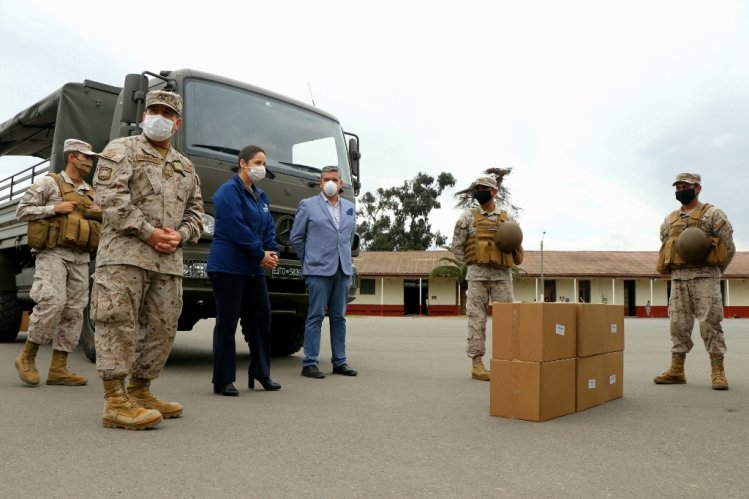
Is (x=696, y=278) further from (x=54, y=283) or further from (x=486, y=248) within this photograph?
(x=54, y=283)

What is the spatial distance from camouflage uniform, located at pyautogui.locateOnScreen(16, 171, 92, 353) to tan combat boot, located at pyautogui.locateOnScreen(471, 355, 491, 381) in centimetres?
355

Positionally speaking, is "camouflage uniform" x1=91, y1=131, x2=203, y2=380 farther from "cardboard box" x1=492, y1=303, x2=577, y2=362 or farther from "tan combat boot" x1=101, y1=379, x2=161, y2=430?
"cardboard box" x1=492, y1=303, x2=577, y2=362

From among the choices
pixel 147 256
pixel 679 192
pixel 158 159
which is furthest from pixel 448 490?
pixel 679 192

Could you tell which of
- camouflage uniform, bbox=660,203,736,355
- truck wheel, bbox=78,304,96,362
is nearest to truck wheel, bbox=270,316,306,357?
truck wheel, bbox=78,304,96,362

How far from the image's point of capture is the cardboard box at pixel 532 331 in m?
4.43

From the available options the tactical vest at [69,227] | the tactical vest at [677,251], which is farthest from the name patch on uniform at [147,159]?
the tactical vest at [677,251]

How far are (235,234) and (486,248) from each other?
7.98ft

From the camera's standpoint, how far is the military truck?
6.21m

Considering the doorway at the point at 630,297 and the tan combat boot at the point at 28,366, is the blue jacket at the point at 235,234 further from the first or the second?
the doorway at the point at 630,297

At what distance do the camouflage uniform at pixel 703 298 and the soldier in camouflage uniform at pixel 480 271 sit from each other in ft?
5.04

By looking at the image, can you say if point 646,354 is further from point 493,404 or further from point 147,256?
point 147,256

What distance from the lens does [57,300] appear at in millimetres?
5543

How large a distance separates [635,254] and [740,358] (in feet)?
121

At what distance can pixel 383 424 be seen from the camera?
13.8ft
